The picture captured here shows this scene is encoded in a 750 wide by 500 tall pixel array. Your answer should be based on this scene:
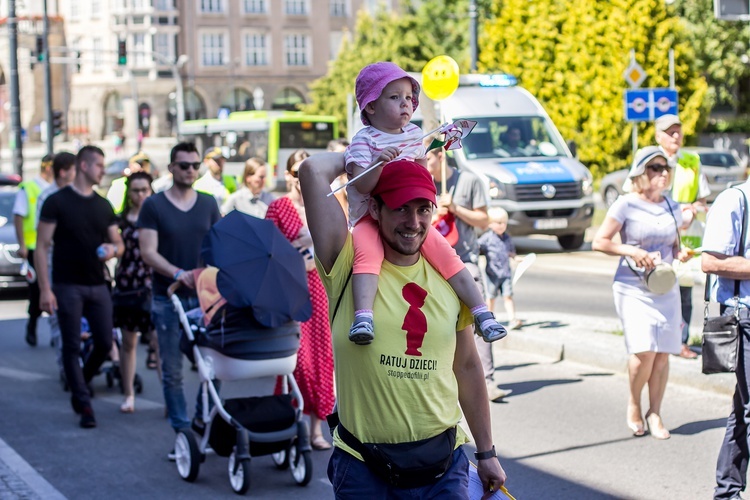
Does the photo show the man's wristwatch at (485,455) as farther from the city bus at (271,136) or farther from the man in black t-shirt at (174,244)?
the city bus at (271,136)

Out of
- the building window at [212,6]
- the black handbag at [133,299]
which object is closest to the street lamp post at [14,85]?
the black handbag at [133,299]

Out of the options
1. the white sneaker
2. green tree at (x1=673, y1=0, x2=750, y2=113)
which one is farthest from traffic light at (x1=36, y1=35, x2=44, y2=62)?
the white sneaker

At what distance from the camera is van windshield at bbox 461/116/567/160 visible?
20875mm

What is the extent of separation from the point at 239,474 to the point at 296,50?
8218 centimetres

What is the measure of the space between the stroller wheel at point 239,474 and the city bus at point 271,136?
30.0 m

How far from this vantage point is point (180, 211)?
792 centimetres

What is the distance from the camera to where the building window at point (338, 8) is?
87.8 metres

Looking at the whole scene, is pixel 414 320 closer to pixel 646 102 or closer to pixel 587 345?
pixel 587 345

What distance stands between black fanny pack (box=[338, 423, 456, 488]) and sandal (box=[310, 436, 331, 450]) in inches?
158

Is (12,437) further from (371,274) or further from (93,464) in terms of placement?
(371,274)

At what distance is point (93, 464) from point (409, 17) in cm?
4222

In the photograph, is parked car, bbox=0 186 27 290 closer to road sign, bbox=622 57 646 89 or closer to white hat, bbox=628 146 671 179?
road sign, bbox=622 57 646 89

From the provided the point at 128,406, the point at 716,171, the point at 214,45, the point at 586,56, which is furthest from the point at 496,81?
the point at 214,45

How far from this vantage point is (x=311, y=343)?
7594mm
